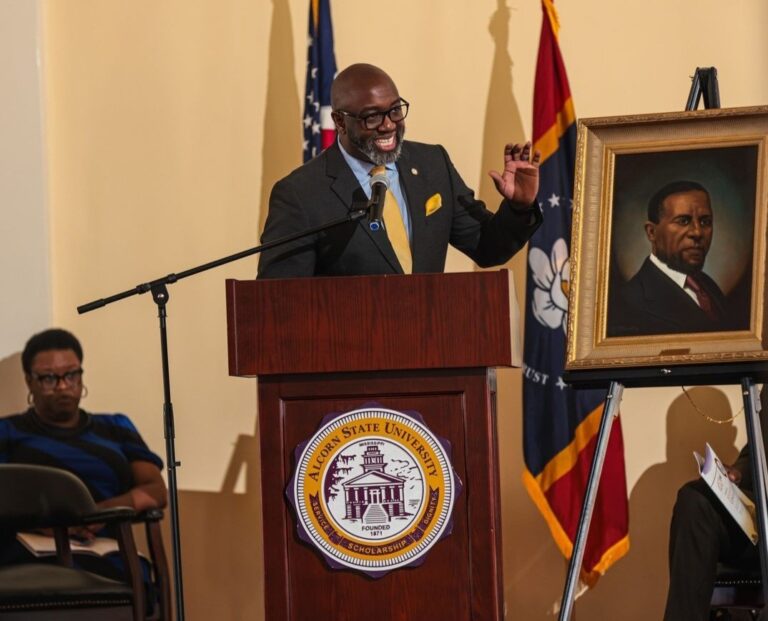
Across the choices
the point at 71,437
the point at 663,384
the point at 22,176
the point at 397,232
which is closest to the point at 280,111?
the point at 22,176

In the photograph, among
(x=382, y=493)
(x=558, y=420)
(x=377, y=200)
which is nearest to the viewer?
(x=382, y=493)

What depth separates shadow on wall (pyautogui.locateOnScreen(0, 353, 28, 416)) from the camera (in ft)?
16.7

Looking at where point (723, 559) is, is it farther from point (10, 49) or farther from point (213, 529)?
point (10, 49)

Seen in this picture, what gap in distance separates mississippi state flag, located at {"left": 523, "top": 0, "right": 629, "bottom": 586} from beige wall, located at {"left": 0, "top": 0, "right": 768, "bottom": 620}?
1.35 feet

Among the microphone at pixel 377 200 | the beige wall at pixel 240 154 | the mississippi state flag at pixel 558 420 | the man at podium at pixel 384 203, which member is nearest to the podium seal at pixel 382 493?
the microphone at pixel 377 200

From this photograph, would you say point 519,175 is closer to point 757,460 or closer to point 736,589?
point 757,460

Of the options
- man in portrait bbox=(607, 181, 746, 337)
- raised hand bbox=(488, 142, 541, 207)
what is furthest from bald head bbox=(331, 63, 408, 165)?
man in portrait bbox=(607, 181, 746, 337)

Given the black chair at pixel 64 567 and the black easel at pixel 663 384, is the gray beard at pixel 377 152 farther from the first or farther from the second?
the black chair at pixel 64 567

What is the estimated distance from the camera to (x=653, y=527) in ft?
16.1

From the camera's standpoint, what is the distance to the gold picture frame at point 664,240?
3275 millimetres

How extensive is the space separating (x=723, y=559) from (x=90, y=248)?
2844mm

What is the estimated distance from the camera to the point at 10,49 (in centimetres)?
521

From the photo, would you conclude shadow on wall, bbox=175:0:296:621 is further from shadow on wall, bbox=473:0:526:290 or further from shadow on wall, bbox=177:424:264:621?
shadow on wall, bbox=473:0:526:290

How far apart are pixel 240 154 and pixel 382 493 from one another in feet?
9.24
